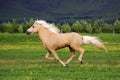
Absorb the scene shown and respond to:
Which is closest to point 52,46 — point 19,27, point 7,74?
point 7,74

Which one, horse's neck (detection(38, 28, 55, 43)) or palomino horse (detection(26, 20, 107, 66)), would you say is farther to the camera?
horse's neck (detection(38, 28, 55, 43))

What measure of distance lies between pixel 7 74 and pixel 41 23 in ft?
18.0

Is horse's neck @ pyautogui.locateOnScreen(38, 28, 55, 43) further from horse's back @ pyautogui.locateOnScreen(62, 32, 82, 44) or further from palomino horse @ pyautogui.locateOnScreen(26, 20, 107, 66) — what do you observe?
horse's back @ pyautogui.locateOnScreen(62, 32, 82, 44)

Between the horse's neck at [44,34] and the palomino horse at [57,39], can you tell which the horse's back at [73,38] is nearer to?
the palomino horse at [57,39]

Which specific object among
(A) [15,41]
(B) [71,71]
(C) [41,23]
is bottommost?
(A) [15,41]

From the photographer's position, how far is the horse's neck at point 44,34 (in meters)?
22.3

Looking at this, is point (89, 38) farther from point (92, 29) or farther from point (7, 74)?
point (92, 29)

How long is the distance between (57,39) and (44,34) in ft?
3.18

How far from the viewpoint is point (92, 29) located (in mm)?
165250

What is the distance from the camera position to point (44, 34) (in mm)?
22672

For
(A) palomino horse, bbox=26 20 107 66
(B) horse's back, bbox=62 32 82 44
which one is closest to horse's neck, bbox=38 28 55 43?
(A) palomino horse, bbox=26 20 107 66

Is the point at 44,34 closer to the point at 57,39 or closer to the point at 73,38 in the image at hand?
the point at 57,39

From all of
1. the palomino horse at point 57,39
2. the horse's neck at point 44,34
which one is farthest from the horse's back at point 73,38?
the horse's neck at point 44,34

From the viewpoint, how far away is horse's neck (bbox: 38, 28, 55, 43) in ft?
73.0
